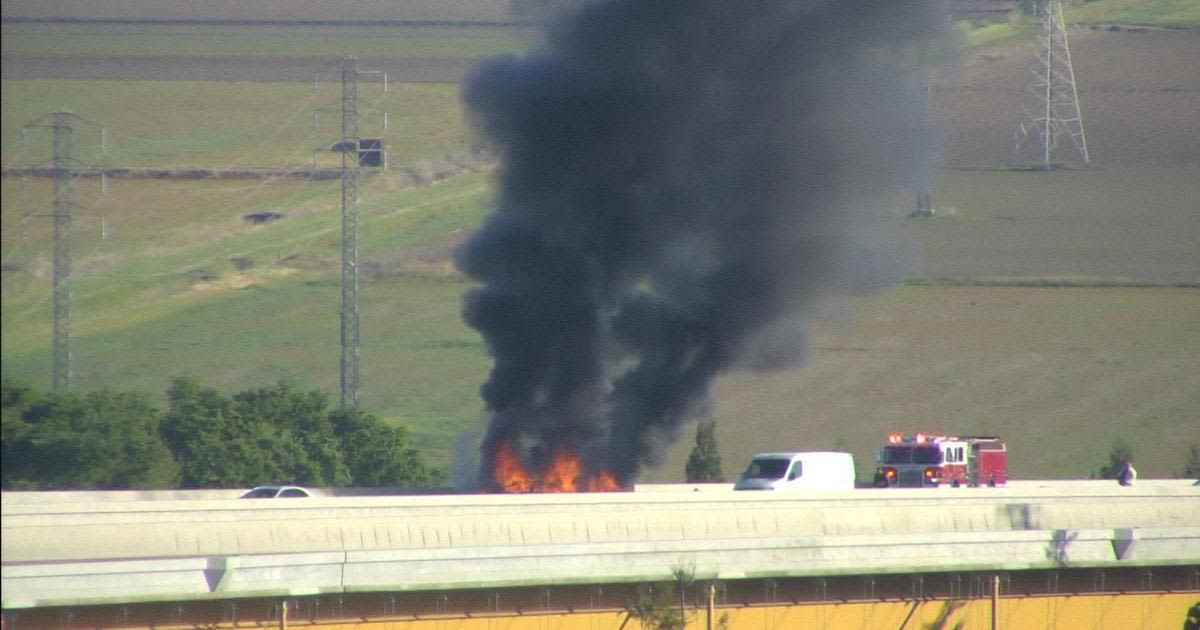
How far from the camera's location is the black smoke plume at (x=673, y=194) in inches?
2143

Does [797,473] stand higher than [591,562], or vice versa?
[797,473]

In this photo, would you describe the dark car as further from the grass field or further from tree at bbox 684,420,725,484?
the grass field

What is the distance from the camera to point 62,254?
35.5 metres

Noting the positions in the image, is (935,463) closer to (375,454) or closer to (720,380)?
(375,454)

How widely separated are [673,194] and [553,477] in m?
9.56

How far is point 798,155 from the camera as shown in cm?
5681

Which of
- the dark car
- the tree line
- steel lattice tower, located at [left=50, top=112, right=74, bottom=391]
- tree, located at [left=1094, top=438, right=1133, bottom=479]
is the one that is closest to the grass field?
tree, located at [left=1094, top=438, right=1133, bottom=479]

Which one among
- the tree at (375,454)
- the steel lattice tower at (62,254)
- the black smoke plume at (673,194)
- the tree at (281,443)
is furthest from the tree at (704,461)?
the steel lattice tower at (62,254)

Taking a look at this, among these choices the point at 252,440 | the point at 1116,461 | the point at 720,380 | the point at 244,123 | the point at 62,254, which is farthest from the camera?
the point at 244,123

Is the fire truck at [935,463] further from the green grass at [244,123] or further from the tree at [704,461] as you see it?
the green grass at [244,123]

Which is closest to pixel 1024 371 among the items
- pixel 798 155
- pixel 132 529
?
pixel 798 155

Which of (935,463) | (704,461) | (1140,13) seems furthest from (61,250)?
(1140,13)

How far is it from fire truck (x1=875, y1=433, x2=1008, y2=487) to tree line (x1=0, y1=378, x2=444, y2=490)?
2149 centimetres

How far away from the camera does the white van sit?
51.1 m
